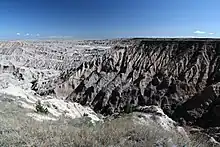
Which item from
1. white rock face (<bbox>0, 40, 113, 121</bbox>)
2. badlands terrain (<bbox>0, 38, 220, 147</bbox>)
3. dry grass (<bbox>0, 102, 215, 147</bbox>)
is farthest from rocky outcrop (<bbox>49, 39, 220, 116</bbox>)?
dry grass (<bbox>0, 102, 215, 147</bbox>)

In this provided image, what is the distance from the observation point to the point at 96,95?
142 feet

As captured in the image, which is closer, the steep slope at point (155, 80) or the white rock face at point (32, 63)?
the steep slope at point (155, 80)

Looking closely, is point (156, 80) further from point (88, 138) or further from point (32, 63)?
point (32, 63)

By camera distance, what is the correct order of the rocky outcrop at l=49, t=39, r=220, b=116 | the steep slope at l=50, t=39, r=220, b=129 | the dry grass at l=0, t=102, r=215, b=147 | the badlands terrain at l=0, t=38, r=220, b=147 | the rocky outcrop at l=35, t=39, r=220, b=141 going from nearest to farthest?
1. the dry grass at l=0, t=102, r=215, b=147
2. the badlands terrain at l=0, t=38, r=220, b=147
3. the rocky outcrop at l=35, t=39, r=220, b=141
4. the steep slope at l=50, t=39, r=220, b=129
5. the rocky outcrop at l=49, t=39, r=220, b=116

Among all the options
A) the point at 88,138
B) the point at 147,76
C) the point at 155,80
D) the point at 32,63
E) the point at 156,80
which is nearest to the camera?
the point at 88,138

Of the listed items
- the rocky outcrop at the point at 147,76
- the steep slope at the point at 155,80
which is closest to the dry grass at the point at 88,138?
the steep slope at the point at 155,80

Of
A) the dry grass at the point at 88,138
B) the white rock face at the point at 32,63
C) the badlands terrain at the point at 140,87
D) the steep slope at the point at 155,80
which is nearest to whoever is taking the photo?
the dry grass at the point at 88,138

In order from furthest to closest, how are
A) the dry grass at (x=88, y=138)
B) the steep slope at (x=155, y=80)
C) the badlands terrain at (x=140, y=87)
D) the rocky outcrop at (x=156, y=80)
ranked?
1. the steep slope at (x=155, y=80)
2. the rocky outcrop at (x=156, y=80)
3. the badlands terrain at (x=140, y=87)
4. the dry grass at (x=88, y=138)

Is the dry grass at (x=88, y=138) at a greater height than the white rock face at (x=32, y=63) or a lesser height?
greater

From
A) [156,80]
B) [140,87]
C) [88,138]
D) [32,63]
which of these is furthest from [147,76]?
[32,63]

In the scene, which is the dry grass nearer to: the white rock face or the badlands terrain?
the badlands terrain

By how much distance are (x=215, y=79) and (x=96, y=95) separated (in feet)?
54.5

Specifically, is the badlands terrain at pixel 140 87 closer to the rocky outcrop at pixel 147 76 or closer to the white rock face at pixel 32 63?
the rocky outcrop at pixel 147 76

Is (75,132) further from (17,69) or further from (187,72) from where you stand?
(17,69)
